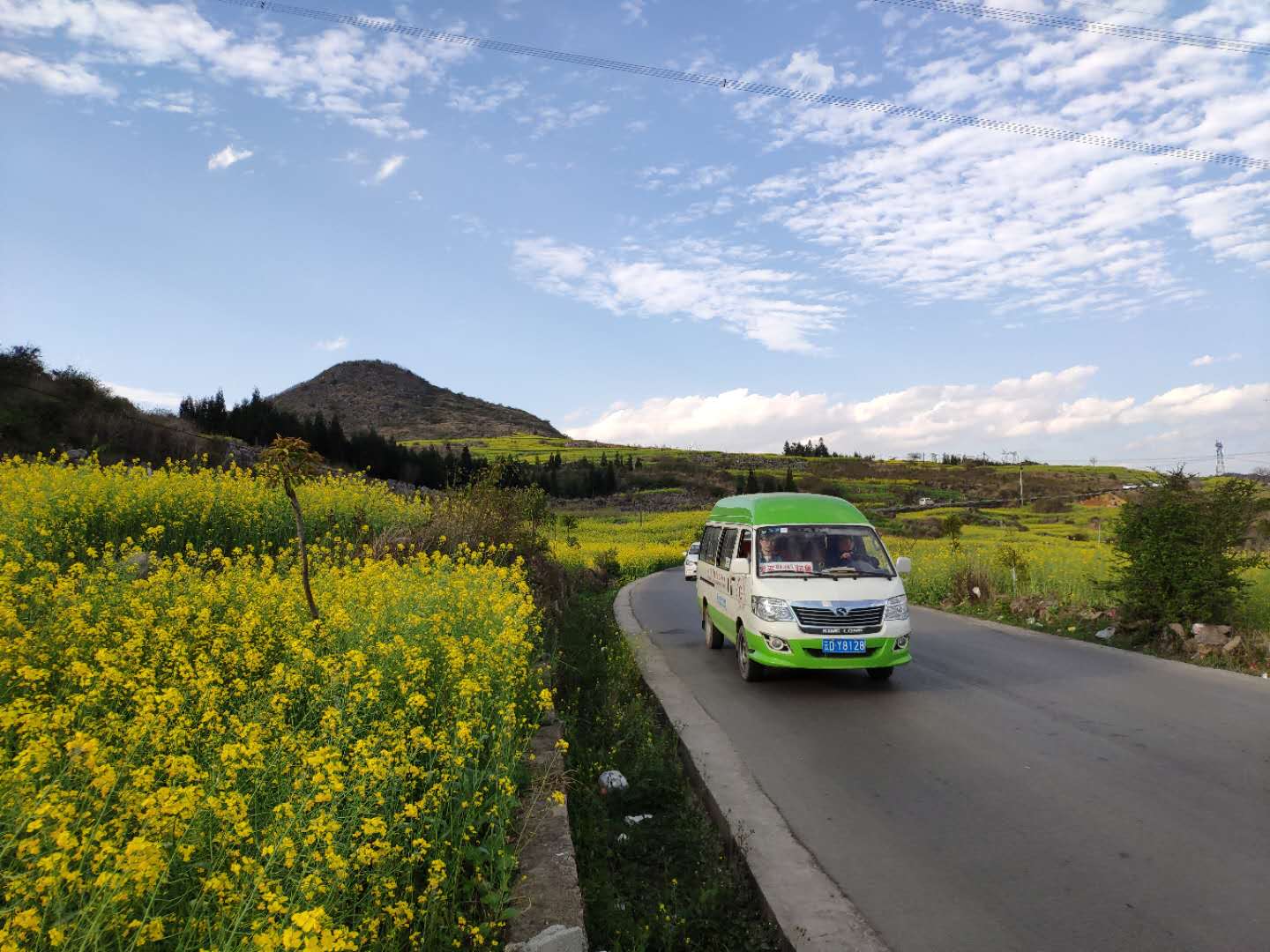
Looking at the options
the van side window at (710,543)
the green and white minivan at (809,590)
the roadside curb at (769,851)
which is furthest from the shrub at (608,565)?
the roadside curb at (769,851)

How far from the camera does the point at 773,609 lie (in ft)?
28.3

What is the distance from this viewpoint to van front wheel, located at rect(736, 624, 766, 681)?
9305 millimetres

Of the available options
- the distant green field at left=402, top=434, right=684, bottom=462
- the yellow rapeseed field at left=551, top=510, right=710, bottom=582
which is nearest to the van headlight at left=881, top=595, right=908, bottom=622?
the yellow rapeseed field at left=551, top=510, right=710, bottom=582

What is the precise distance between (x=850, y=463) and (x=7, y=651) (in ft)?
414

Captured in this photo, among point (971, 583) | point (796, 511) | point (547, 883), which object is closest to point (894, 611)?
point (796, 511)

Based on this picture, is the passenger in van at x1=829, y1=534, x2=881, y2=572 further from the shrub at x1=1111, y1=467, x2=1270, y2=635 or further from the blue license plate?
the shrub at x1=1111, y1=467, x2=1270, y2=635

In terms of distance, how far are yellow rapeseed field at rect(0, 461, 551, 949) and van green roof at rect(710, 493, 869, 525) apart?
372 cm

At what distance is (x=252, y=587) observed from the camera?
6926mm

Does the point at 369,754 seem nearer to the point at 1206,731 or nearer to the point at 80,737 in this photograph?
the point at 80,737

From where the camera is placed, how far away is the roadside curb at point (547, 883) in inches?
126

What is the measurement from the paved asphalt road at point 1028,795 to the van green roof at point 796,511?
199 cm

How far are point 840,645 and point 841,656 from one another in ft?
0.41

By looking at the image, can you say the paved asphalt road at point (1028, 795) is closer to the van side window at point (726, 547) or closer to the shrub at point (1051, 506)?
the van side window at point (726, 547)

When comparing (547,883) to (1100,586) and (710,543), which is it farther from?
(1100,586)
